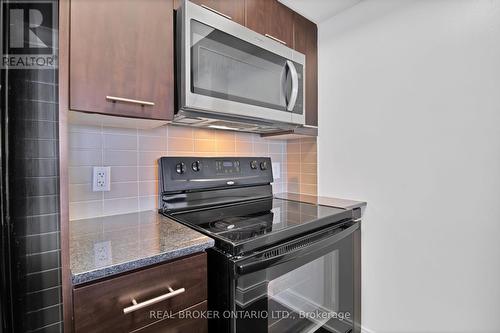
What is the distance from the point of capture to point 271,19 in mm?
1379

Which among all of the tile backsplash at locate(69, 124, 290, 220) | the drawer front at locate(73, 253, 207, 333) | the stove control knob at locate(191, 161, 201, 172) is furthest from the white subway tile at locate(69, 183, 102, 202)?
the drawer front at locate(73, 253, 207, 333)

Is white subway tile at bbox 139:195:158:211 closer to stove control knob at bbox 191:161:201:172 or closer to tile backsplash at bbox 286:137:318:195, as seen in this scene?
stove control knob at bbox 191:161:201:172

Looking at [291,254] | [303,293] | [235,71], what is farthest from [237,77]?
[303,293]

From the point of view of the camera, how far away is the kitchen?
0.64m

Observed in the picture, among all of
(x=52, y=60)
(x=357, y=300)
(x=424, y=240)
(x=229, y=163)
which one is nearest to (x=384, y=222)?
(x=424, y=240)

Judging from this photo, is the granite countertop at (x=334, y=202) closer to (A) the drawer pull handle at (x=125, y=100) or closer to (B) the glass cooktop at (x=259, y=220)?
(B) the glass cooktop at (x=259, y=220)

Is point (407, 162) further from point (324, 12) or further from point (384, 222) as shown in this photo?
point (324, 12)

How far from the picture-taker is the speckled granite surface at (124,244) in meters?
0.66

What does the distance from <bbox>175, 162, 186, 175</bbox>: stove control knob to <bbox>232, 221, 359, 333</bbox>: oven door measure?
0.68 meters

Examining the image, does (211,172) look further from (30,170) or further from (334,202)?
(30,170)

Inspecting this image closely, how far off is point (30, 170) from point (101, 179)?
1.72ft

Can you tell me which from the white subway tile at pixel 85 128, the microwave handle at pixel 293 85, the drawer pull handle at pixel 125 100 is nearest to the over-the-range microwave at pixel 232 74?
the microwave handle at pixel 293 85

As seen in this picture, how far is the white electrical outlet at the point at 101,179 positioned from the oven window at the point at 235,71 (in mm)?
569

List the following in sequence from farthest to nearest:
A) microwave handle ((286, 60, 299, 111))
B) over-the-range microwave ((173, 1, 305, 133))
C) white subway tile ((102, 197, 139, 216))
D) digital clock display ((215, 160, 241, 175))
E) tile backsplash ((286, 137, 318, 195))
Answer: tile backsplash ((286, 137, 318, 195))
digital clock display ((215, 160, 241, 175))
microwave handle ((286, 60, 299, 111))
white subway tile ((102, 197, 139, 216))
over-the-range microwave ((173, 1, 305, 133))
